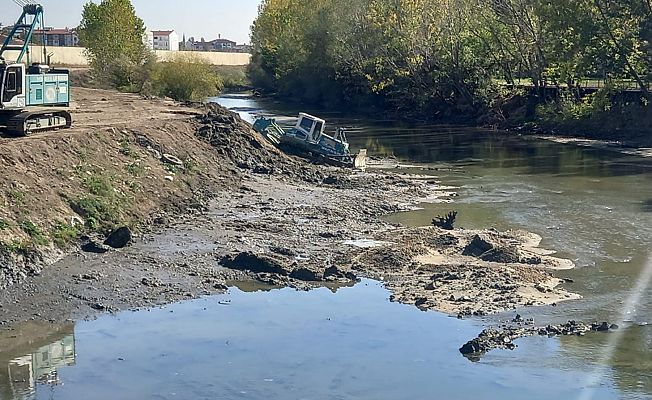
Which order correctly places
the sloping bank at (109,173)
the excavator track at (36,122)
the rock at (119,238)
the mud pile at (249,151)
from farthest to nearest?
the mud pile at (249,151) → the excavator track at (36,122) → the rock at (119,238) → the sloping bank at (109,173)

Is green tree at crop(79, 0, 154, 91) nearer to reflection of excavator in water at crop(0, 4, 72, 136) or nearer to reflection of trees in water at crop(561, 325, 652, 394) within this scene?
reflection of excavator in water at crop(0, 4, 72, 136)

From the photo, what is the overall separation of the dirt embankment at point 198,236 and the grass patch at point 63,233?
34 millimetres

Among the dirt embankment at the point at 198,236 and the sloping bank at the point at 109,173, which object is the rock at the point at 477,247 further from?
the sloping bank at the point at 109,173

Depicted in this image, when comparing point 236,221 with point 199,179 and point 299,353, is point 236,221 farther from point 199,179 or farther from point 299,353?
point 299,353

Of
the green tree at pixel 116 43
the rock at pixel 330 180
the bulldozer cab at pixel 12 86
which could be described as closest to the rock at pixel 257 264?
the bulldozer cab at pixel 12 86

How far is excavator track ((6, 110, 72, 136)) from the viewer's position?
27469mm

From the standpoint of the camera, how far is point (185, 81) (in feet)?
201

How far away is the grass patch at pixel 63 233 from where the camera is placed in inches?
786

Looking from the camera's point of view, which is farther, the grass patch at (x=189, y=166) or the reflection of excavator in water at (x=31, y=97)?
the grass patch at (x=189, y=166)

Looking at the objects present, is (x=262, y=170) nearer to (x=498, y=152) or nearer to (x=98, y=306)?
(x=498, y=152)

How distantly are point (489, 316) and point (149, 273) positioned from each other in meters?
6.99

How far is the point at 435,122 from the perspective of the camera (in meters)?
65.2

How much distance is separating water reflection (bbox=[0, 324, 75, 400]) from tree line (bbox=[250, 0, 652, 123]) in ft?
132

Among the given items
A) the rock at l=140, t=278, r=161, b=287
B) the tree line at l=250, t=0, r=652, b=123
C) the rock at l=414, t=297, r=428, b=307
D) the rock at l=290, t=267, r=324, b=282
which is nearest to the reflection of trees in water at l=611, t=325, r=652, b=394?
the rock at l=414, t=297, r=428, b=307
